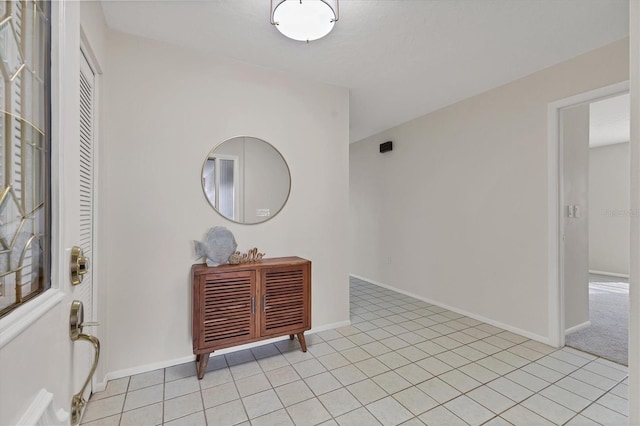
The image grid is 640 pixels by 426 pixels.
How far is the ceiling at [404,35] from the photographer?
1.86 meters

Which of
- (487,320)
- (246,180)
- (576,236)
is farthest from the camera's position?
(487,320)

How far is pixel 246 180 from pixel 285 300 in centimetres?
110

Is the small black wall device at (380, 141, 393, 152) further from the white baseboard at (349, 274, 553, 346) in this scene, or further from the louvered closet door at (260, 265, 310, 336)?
the louvered closet door at (260, 265, 310, 336)

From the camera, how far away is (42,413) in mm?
485

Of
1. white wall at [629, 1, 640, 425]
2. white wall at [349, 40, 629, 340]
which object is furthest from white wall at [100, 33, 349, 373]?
white wall at [629, 1, 640, 425]

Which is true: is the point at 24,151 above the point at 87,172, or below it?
below

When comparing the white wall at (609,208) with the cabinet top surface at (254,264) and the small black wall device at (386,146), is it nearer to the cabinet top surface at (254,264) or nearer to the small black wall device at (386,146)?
the small black wall device at (386,146)

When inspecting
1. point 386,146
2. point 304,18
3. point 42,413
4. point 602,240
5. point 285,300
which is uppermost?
point 304,18

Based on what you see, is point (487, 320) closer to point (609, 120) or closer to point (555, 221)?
point (555, 221)

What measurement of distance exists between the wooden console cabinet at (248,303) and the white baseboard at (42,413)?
1.56 metres

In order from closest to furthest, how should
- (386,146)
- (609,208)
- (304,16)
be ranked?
(304,16), (386,146), (609,208)

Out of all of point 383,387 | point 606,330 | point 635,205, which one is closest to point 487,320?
point 606,330

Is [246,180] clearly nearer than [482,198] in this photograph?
Yes

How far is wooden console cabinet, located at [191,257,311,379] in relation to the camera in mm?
2092
